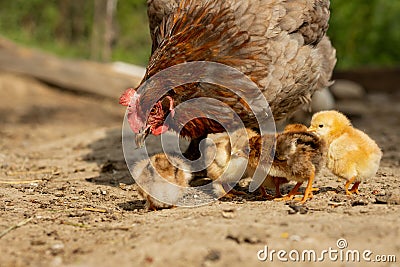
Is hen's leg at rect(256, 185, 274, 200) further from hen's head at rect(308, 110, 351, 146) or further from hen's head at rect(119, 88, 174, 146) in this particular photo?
hen's head at rect(119, 88, 174, 146)

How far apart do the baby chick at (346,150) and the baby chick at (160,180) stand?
1077mm

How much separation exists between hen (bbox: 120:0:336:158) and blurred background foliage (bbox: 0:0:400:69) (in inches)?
375

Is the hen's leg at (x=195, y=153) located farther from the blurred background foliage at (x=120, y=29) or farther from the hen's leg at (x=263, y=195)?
the blurred background foliage at (x=120, y=29)

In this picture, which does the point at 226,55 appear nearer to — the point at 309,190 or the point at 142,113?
the point at 142,113

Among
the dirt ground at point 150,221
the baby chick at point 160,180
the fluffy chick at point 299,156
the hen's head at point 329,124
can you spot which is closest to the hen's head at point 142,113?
the baby chick at point 160,180

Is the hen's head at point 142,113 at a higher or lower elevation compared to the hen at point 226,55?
lower

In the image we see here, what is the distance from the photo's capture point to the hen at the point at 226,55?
155 inches

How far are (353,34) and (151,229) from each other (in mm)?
12285

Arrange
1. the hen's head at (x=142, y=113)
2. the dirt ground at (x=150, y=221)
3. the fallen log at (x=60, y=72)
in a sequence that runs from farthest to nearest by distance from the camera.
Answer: the fallen log at (x=60, y=72) → the hen's head at (x=142, y=113) → the dirt ground at (x=150, y=221)

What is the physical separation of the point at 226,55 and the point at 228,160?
0.80m

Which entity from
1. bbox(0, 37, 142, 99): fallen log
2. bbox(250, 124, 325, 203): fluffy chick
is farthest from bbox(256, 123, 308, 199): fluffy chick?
bbox(0, 37, 142, 99): fallen log

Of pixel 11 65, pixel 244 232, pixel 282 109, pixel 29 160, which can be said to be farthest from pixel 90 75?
pixel 244 232

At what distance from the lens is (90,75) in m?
9.95

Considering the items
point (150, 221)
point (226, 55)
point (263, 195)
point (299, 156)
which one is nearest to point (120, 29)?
point (226, 55)
